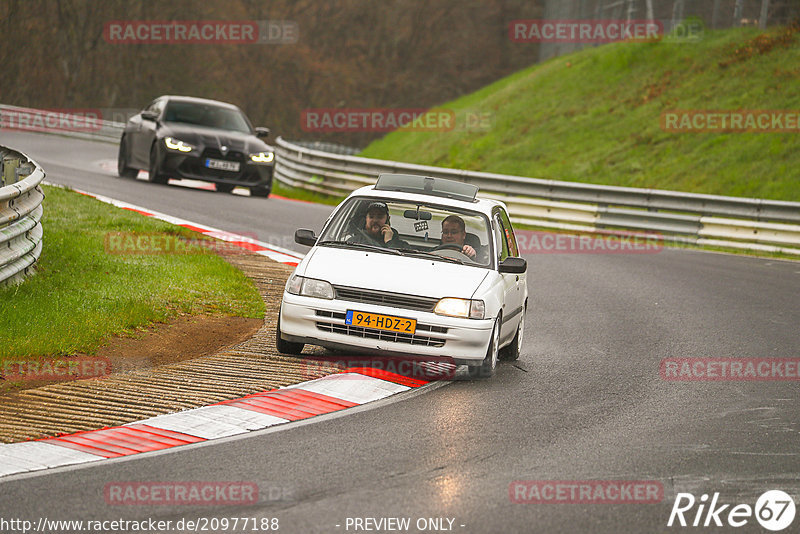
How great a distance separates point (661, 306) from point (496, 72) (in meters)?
54.0

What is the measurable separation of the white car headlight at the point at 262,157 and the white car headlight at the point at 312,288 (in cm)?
1328

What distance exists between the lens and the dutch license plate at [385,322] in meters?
8.03

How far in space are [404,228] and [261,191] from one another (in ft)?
42.9

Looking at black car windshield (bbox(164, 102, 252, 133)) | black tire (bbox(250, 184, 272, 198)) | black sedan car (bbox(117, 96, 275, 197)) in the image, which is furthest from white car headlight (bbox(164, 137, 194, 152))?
black tire (bbox(250, 184, 272, 198))

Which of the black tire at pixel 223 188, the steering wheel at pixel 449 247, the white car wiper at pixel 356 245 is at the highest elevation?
the steering wheel at pixel 449 247

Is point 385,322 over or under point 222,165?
under

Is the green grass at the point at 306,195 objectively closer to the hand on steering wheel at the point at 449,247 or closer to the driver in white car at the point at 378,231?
the driver in white car at the point at 378,231

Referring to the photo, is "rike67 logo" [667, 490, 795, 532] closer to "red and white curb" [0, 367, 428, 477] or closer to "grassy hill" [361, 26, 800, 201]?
"red and white curb" [0, 367, 428, 477]

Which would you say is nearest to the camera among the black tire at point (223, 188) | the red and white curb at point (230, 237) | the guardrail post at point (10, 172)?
the guardrail post at point (10, 172)

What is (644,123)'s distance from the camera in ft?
104

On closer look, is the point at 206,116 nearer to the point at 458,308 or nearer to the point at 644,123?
the point at 644,123

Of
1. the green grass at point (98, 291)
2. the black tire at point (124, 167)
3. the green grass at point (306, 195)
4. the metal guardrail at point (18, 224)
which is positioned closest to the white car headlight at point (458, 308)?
the green grass at point (98, 291)

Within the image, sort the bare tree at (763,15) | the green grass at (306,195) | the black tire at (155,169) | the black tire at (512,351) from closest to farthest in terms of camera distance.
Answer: the black tire at (512,351)
the black tire at (155,169)
the green grass at (306,195)
the bare tree at (763,15)

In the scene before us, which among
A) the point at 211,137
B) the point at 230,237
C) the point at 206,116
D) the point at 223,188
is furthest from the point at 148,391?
the point at 223,188
